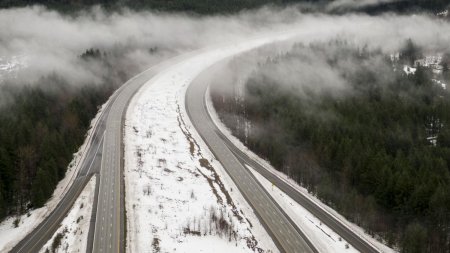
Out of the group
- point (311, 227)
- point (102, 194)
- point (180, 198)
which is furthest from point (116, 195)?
point (311, 227)

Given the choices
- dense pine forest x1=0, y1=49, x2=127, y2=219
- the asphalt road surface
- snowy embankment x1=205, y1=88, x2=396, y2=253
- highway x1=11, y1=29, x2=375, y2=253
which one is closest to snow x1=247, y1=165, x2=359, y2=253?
snowy embankment x1=205, y1=88, x2=396, y2=253

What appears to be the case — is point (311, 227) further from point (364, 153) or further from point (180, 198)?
point (364, 153)

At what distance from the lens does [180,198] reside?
103m

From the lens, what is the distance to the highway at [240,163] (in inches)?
3703

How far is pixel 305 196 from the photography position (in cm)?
11044

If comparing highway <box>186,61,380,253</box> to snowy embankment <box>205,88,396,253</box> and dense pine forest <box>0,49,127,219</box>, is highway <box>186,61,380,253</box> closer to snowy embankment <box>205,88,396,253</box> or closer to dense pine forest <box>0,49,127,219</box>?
snowy embankment <box>205,88,396,253</box>

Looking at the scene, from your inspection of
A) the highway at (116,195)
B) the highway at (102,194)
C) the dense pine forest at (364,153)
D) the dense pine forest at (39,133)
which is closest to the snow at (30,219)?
the highway at (102,194)

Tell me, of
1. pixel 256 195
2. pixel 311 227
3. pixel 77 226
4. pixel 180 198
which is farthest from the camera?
pixel 256 195

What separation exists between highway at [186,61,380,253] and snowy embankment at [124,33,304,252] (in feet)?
13.1

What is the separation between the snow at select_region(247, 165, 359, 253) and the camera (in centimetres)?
8875

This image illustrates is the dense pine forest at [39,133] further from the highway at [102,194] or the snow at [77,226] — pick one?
the snow at [77,226]

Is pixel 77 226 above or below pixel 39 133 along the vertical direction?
below

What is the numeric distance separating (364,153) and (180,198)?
2116 inches

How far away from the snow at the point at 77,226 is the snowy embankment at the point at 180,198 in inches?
344
